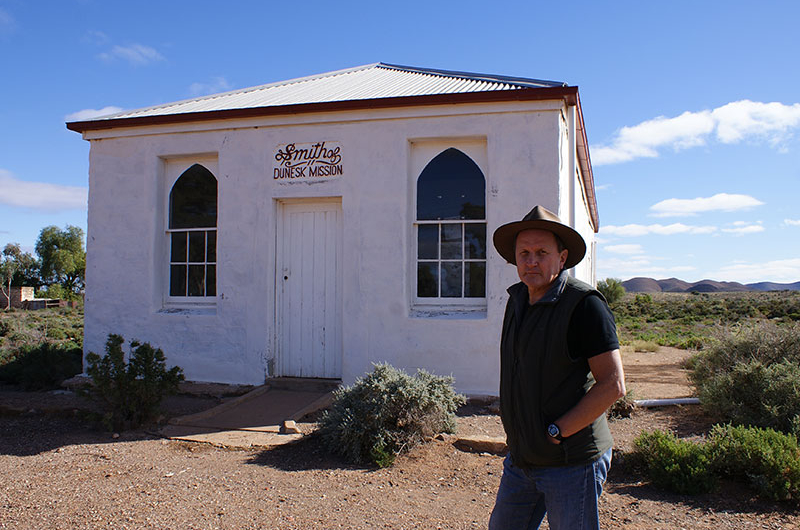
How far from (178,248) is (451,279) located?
4.06 metres

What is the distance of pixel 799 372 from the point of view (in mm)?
5641

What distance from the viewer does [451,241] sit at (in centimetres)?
752

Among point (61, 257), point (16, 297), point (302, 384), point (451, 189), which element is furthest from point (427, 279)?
point (61, 257)

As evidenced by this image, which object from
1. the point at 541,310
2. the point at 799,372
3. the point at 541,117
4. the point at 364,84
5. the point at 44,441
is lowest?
the point at 44,441

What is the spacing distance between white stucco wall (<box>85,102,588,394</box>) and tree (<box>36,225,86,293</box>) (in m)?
50.4

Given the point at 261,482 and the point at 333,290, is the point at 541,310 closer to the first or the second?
the point at 261,482

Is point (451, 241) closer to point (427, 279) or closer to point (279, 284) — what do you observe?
point (427, 279)

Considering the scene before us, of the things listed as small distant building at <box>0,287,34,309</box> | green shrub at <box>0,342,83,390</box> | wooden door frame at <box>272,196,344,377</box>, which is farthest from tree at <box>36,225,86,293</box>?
wooden door frame at <box>272,196,344,377</box>

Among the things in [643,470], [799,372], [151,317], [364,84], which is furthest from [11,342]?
[799,372]

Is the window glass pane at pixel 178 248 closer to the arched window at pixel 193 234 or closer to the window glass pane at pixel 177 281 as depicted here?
the arched window at pixel 193 234

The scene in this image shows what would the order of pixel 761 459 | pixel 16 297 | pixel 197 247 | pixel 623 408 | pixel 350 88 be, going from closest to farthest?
pixel 761 459 → pixel 623 408 → pixel 197 247 → pixel 350 88 → pixel 16 297

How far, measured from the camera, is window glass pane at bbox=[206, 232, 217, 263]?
8.38 m

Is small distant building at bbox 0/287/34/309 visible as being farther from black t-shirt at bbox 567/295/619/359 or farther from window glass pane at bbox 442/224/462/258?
black t-shirt at bbox 567/295/619/359

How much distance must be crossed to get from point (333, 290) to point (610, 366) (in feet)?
19.3
